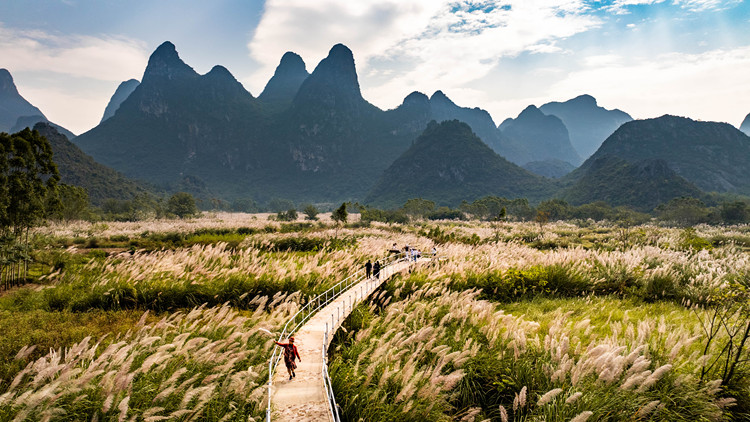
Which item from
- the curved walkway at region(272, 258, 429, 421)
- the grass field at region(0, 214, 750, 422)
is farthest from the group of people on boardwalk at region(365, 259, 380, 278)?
the curved walkway at region(272, 258, 429, 421)

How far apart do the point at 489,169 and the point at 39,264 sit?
634 ft

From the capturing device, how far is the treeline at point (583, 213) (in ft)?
208

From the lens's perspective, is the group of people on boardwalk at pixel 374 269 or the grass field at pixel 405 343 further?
the group of people on boardwalk at pixel 374 269

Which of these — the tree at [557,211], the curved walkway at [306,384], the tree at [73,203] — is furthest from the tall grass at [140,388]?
→ the tree at [557,211]

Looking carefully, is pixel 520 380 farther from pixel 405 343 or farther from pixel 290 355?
pixel 290 355

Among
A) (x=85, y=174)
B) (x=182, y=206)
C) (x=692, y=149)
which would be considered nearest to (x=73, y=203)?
(x=182, y=206)

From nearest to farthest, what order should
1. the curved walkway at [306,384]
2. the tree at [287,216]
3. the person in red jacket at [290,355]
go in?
the curved walkway at [306,384]
the person in red jacket at [290,355]
the tree at [287,216]

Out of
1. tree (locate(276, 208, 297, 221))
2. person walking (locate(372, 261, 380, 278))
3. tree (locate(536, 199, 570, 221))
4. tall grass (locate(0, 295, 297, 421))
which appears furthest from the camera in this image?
tree (locate(536, 199, 570, 221))

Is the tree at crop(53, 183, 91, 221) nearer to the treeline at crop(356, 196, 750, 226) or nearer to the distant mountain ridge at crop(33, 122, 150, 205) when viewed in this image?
the treeline at crop(356, 196, 750, 226)

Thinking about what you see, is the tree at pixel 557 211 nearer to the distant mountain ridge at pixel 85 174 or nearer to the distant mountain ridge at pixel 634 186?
the distant mountain ridge at pixel 634 186

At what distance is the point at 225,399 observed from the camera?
4.62m

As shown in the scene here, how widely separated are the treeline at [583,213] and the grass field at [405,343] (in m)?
27.6

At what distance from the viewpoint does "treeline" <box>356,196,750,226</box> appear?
2495 inches

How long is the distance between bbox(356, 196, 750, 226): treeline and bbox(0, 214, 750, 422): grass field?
27564 millimetres
